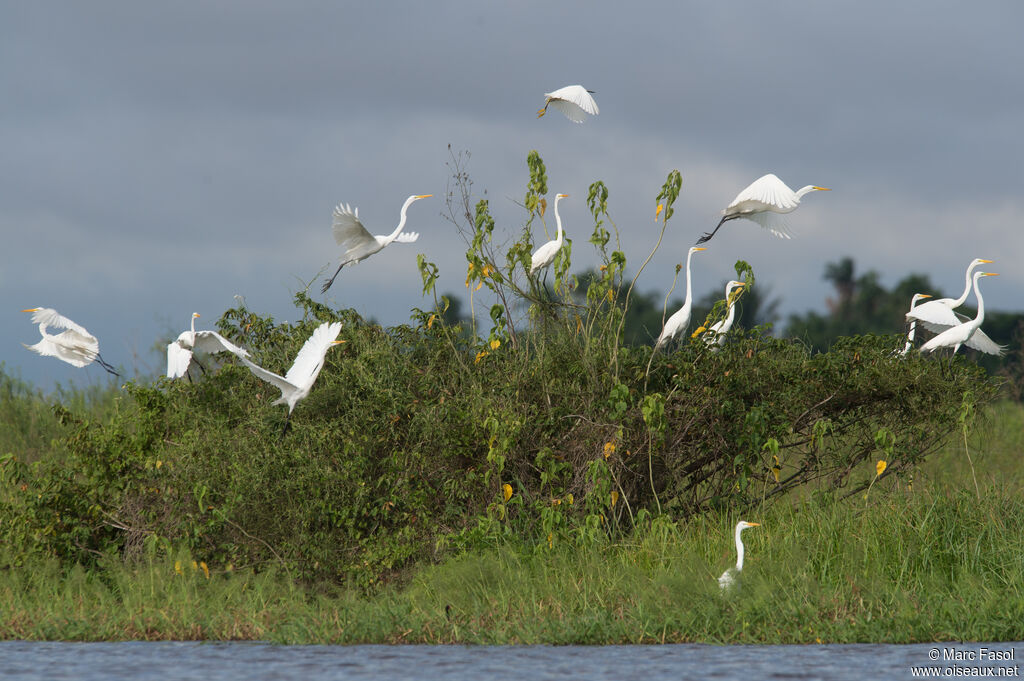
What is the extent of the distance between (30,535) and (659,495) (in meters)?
4.86

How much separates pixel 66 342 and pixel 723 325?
5.46 m

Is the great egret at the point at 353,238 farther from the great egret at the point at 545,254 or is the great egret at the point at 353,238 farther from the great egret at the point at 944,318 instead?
the great egret at the point at 944,318

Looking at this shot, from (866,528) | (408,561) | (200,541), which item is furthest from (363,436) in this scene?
(866,528)

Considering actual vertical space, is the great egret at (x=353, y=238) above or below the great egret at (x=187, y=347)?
above

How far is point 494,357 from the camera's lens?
832cm

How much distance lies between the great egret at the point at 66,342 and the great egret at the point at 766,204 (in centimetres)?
517

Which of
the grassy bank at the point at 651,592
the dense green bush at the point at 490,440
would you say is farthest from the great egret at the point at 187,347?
the grassy bank at the point at 651,592

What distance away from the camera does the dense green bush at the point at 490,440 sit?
7879mm

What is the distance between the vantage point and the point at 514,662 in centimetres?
555

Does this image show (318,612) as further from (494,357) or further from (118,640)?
(494,357)

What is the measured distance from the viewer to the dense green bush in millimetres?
7879

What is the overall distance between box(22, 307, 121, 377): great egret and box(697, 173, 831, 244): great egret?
517 centimetres

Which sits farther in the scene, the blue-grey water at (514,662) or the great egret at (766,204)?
the great egret at (766,204)

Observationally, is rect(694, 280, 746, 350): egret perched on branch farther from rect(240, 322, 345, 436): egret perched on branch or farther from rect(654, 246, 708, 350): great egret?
rect(240, 322, 345, 436): egret perched on branch
